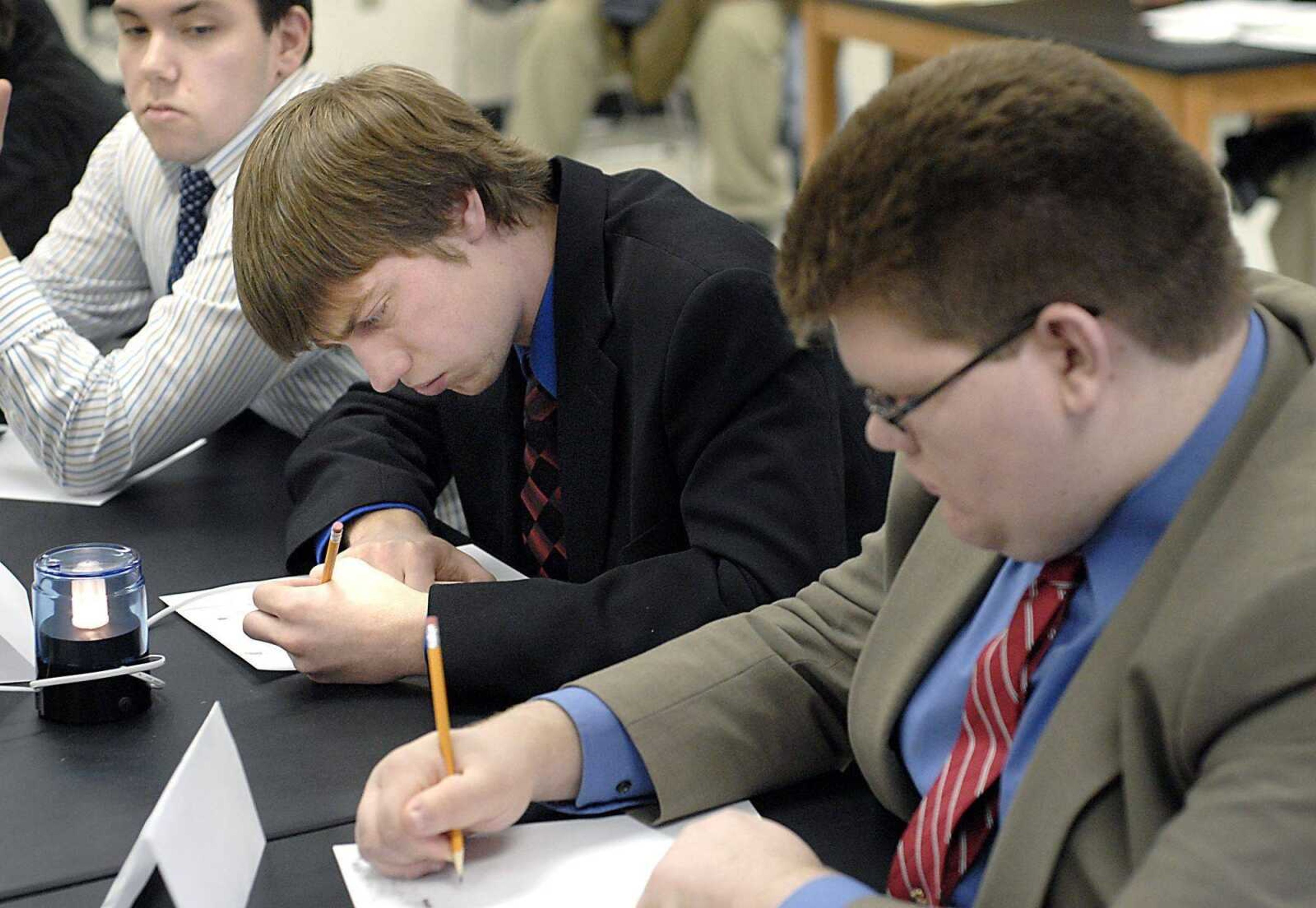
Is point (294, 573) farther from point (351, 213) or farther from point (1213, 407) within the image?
point (1213, 407)

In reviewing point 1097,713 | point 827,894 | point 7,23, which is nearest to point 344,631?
point 827,894

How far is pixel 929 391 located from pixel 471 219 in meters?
0.73

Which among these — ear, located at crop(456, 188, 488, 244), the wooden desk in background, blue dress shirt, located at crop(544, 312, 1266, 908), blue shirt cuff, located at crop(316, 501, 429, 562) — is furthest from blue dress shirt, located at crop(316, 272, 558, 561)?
the wooden desk in background

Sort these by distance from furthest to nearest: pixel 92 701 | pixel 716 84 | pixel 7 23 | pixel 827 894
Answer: pixel 716 84 < pixel 7 23 < pixel 92 701 < pixel 827 894

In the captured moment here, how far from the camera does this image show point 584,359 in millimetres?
1584

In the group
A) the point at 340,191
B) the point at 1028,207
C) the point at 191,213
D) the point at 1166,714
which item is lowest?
the point at 191,213

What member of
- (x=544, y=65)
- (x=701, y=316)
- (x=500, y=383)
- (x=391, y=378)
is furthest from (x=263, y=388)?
(x=544, y=65)

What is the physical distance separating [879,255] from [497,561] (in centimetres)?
84

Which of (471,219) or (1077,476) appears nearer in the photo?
(1077,476)

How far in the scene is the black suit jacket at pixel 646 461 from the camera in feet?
4.52

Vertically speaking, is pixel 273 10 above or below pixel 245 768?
above

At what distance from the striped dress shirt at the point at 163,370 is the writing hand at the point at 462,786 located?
0.75 metres

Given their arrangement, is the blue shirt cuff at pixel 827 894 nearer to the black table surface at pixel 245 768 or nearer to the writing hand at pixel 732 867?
the writing hand at pixel 732 867

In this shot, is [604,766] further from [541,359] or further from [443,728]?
[541,359]
